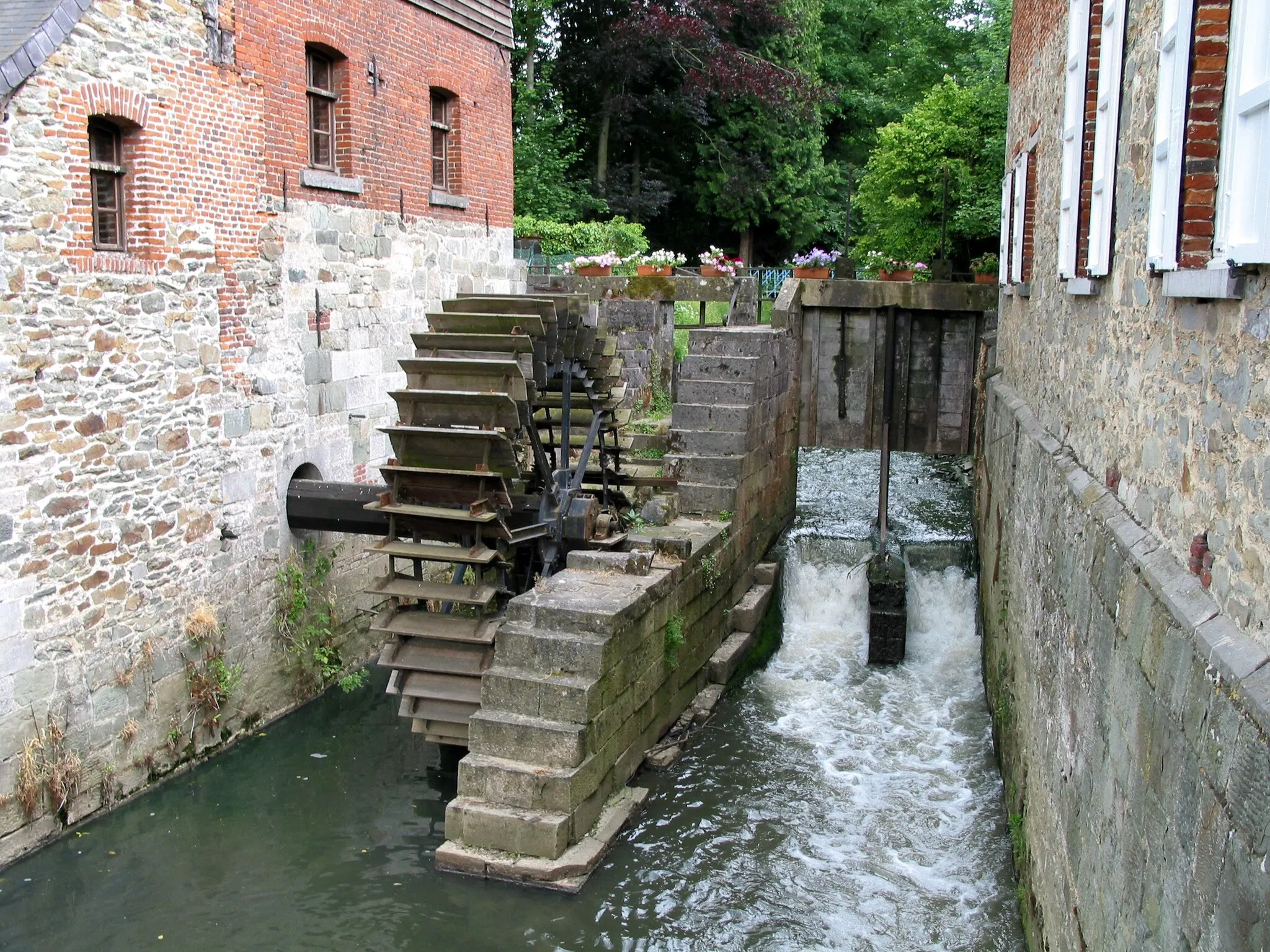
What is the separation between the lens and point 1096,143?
537cm

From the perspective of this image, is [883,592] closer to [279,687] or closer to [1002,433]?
[1002,433]

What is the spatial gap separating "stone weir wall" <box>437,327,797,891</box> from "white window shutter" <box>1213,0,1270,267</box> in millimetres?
4743

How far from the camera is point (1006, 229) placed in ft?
36.2

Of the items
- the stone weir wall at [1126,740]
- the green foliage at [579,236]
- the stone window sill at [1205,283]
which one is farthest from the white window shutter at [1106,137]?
the green foliage at [579,236]

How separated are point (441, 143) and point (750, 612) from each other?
575cm

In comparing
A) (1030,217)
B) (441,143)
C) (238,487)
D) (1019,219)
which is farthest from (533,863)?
(441,143)

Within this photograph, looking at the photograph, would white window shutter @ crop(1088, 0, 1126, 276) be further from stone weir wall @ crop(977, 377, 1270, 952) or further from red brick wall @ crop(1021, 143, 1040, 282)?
red brick wall @ crop(1021, 143, 1040, 282)

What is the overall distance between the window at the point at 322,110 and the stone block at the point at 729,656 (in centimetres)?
532

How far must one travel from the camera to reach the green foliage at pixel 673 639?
8414mm

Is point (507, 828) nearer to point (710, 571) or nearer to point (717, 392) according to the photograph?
point (710, 571)

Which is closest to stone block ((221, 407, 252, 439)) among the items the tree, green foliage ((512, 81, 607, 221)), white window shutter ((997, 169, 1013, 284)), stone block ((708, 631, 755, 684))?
stone block ((708, 631, 755, 684))

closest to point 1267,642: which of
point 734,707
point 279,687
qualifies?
point 734,707

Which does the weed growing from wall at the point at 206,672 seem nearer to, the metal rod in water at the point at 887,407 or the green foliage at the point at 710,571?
the green foliage at the point at 710,571

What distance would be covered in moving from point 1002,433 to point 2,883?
745cm
